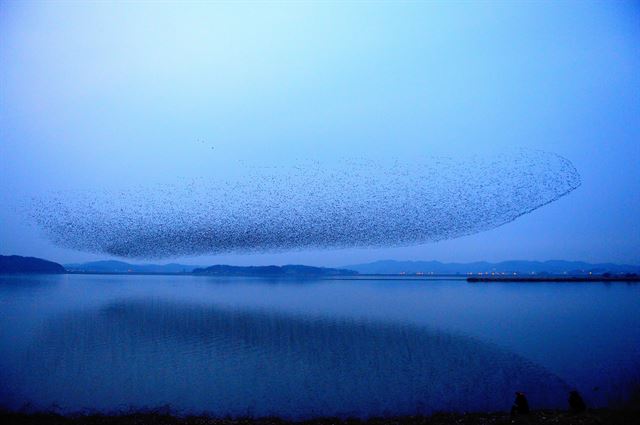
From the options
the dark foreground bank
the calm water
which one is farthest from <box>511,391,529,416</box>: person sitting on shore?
the calm water

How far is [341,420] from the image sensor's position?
1290cm

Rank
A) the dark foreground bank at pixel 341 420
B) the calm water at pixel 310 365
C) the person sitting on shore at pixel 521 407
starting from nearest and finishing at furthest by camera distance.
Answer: the dark foreground bank at pixel 341 420 < the person sitting on shore at pixel 521 407 < the calm water at pixel 310 365

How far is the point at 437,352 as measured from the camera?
23.3 m

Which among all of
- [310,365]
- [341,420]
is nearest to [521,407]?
[341,420]

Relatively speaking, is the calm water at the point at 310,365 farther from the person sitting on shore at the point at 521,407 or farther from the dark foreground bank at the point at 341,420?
the person sitting on shore at the point at 521,407

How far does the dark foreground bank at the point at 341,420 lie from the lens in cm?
1139

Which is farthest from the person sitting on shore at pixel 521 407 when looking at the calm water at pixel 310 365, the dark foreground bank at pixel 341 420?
the calm water at pixel 310 365

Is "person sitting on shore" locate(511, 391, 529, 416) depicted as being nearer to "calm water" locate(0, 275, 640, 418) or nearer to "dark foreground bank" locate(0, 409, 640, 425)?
"dark foreground bank" locate(0, 409, 640, 425)

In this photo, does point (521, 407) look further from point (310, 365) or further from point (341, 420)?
point (310, 365)

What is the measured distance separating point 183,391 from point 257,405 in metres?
3.48

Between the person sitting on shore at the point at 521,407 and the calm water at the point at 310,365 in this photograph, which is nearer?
the person sitting on shore at the point at 521,407

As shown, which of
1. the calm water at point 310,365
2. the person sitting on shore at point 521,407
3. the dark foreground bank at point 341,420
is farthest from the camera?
the calm water at point 310,365

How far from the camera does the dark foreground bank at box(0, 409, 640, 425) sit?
1139cm

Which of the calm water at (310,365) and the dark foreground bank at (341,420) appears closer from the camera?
the dark foreground bank at (341,420)
